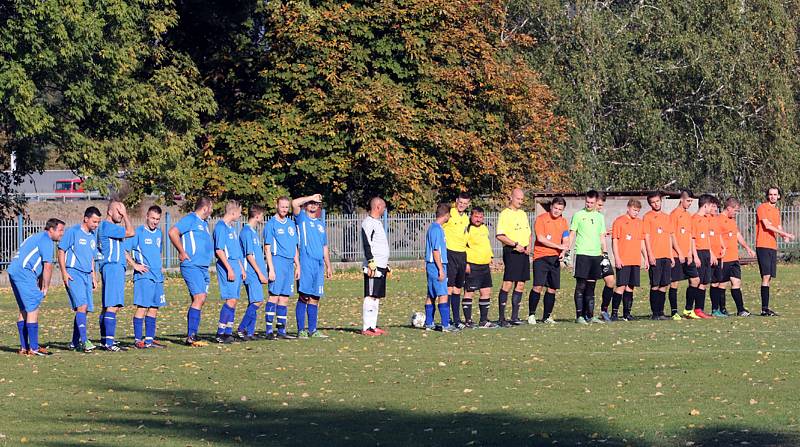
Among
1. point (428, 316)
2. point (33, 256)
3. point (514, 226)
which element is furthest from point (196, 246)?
point (514, 226)

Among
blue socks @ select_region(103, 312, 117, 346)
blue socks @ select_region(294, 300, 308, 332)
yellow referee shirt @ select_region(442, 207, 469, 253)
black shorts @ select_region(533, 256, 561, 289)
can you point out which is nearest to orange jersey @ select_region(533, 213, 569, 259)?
black shorts @ select_region(533, 256, 561, 289)

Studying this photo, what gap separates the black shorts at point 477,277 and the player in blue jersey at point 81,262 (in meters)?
5.83

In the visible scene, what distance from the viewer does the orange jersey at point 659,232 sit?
76.5 ft

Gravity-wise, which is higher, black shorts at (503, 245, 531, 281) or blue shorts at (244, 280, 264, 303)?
black shorts at (503, 245, 531, 281)

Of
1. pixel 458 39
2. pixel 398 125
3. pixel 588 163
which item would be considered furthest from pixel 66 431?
pixel 588 163

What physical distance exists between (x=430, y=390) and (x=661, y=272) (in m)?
10.4

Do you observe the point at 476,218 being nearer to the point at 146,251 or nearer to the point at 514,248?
the point at 514,248

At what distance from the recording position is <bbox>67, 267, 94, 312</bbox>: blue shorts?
18.3 meters

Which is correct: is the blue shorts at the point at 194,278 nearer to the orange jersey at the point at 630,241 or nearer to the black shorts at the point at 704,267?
the orange jersey at the point at 630,241

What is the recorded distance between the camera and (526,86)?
163 ft

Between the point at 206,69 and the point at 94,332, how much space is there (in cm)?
2656

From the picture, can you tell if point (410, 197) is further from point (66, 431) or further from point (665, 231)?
point (66, 431)

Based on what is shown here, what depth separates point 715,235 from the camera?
2419cm

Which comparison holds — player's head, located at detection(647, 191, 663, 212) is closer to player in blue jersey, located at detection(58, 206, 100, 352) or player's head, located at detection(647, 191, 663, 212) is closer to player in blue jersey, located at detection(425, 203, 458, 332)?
player in blue jersey, located at detection(425, 203, 458, 332)
